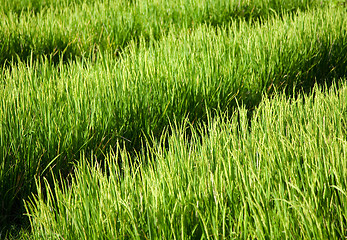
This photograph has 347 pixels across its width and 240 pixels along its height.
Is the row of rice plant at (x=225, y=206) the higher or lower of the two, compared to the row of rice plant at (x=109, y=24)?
lower

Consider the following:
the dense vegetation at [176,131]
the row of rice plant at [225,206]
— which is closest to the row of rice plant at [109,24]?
the dense vegetation at [176,131]

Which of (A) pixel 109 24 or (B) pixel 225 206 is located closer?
(B) pixel 225 206

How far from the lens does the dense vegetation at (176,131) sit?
3.35 feet

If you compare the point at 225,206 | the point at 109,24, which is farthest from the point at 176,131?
the point at 109,24

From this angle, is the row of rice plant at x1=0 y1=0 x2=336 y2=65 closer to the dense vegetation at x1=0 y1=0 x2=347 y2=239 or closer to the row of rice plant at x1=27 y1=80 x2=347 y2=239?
the dense vegetation at x1=0 y1=0 x2=347 y2=239

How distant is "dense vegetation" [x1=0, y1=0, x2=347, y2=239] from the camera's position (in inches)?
40.2

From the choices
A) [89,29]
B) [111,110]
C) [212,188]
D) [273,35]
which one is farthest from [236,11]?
[212,188]

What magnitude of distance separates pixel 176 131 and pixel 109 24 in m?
2.15

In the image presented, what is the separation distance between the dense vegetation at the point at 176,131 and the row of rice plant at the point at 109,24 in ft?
0.05

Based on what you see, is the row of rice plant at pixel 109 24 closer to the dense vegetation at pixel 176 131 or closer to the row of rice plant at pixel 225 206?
the dense vegetation at pixel 176 131

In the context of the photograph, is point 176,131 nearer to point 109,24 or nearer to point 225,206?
point 225,206

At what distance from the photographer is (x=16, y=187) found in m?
1.61

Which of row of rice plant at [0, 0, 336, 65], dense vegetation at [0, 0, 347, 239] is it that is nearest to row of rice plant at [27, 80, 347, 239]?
dense vegetation at [0, 0, 347, 239]

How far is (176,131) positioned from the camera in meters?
1.45
